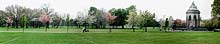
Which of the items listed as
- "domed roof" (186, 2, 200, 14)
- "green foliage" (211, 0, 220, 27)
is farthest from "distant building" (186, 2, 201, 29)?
"green foliage" (211, 0, 220, 27)

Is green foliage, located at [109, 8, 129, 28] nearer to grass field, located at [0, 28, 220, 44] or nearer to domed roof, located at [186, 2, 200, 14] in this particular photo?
domed roof, located at [186, 2, 200, 14]

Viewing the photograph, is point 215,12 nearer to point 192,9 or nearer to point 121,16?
point 192,9

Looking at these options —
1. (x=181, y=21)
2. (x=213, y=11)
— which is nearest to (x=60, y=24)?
(x=181, y=21)

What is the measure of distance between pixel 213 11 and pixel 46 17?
7538 centimetres

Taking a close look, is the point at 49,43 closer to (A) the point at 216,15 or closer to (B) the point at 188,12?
(A) the point at 216,15

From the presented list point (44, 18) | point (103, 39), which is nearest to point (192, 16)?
point (44, 18)

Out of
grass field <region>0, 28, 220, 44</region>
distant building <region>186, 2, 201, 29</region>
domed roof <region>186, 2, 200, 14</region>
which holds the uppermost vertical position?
domed roof <region>186, 2, 200, 14</region>

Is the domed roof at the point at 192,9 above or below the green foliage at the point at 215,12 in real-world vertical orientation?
above

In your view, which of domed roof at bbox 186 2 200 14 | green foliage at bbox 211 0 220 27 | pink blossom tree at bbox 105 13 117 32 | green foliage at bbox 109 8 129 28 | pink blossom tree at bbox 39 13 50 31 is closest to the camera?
green foliage at bbox 211 0 220 27

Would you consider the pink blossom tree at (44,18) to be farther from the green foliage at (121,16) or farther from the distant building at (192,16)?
the distant building at (192,16)

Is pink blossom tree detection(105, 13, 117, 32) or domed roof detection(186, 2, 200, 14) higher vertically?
domed roof detection(186, 2, 200, 14)

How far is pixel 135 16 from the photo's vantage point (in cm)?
10931

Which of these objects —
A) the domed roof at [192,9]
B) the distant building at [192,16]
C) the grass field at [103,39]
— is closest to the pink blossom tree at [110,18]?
the domed roof at [192,9]

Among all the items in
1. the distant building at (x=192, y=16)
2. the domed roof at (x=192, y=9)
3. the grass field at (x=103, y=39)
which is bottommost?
the grass field at (x=103, y=39)
